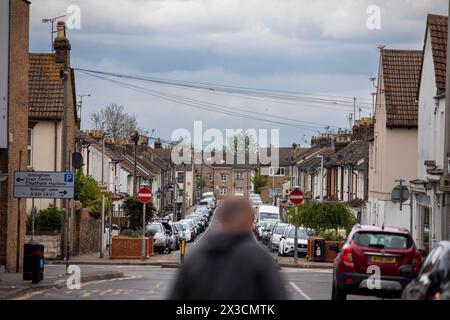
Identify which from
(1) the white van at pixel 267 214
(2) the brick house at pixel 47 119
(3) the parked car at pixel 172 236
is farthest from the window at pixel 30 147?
(1) the white van at pixel 267 214

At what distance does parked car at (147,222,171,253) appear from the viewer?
173 feet

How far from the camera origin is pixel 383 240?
2138 centimetres

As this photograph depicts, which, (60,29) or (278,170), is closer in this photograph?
(60,29)

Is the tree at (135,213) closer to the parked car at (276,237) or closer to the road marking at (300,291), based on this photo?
the parked car at (276,237)

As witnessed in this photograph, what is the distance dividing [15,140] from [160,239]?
20.8 metres

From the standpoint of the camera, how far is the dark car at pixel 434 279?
41.3 feet

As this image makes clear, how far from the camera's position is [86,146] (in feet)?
203

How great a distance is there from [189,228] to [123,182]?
15.3 m

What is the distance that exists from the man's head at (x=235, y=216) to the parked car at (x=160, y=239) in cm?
4450

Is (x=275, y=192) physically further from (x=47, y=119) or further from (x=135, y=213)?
(x=47, y=119)

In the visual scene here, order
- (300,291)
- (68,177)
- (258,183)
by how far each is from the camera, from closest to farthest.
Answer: (300,291) → (68,177) → (258,183)

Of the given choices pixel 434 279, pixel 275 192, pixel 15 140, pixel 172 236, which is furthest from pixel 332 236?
pixel 275 192
